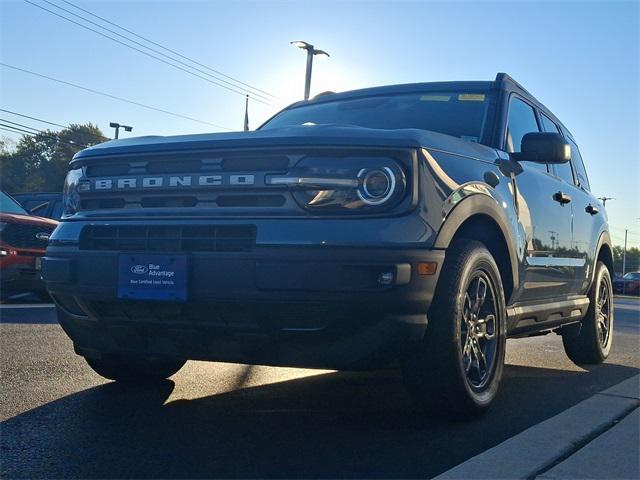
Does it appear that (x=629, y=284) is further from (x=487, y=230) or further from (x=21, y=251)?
(x=487, y=230)

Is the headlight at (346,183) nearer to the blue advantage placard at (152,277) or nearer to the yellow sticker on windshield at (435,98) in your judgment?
the blue advantage placard at (152,277)

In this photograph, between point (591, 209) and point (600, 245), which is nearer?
point (591, 209)

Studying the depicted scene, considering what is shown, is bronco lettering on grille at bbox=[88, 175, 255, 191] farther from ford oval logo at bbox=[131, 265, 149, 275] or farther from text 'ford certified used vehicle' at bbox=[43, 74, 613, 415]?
ford oval logo at bbox=[131, 265, 149, 275]

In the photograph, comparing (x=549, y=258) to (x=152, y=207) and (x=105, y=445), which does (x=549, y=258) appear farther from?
(x=105, y=445)

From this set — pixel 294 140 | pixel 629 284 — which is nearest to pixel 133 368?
pixel 294 140

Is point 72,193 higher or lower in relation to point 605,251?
higher

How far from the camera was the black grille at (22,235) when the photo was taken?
30.7 feet

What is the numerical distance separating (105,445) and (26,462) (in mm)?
343

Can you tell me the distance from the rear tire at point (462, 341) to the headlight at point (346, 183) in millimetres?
488

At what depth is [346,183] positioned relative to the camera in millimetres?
3119

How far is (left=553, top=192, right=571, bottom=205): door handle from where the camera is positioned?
5.10 metres

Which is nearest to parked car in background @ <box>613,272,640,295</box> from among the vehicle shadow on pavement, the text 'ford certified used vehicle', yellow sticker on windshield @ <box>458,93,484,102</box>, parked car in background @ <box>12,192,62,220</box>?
parked car in background @ <box>12,192,62,220</box>

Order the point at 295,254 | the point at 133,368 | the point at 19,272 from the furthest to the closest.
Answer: the point at 19,272 < the point at 133,368 < the point at 295,254

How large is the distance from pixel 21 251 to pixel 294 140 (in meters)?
7.11
